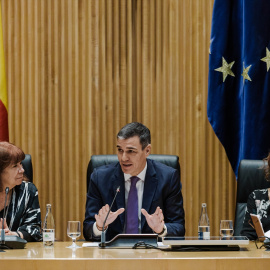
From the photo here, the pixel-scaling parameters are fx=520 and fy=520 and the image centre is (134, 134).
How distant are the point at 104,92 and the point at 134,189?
1353mm

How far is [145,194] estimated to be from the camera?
3.20 meters

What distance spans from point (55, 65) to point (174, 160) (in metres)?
1.48

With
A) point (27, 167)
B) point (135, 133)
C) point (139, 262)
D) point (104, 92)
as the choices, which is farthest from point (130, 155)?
point (104, 92)

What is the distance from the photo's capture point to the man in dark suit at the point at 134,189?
3.15 metres

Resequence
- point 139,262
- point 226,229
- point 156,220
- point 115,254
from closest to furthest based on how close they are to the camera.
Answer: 1. point 139,262
2. point 115,254
3. point 226,229
4. point 156,220

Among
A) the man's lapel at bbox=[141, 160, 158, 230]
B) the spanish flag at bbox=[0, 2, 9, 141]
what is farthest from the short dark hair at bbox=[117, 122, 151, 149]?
the spanish flag at bbox=[0, 2, 9, 141]

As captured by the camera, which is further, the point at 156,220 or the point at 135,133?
the point at 135,133

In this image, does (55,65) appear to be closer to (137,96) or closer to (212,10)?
(137,96)

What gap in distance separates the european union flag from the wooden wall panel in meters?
0.22

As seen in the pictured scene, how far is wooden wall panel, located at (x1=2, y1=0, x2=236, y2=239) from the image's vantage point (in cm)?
436

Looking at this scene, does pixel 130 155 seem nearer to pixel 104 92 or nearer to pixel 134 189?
pixel 134 189

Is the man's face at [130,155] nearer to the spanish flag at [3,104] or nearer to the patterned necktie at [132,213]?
the patterned necktie at [132,213]

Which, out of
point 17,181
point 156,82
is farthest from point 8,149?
point 156,82

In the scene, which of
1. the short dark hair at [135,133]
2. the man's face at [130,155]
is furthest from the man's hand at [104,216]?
the short dark hair at [135,133]
